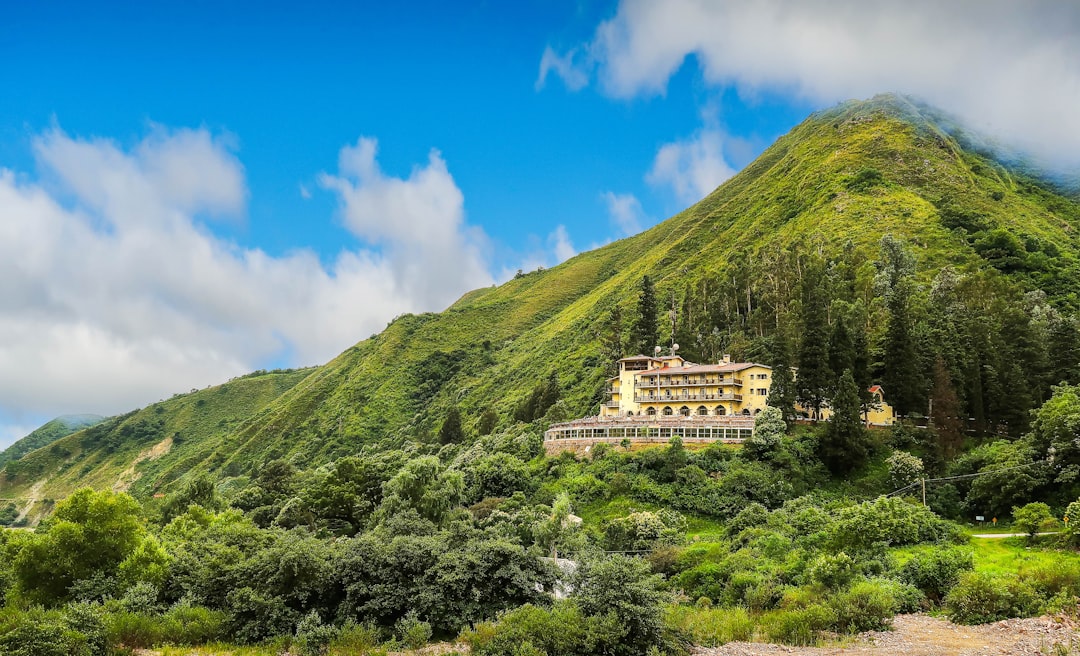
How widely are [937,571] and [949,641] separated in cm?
735

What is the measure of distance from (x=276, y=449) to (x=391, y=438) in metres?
31.3

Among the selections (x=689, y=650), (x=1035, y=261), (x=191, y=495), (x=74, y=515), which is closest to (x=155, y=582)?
(x=74, y=515)

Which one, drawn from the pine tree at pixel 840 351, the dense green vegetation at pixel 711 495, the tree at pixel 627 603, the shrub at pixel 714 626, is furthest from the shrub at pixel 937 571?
the pine tree at pixel 840 351

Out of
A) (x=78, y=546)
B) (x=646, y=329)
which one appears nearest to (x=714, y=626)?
(x=78, y=546)

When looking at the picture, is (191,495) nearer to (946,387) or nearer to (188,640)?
(188,640)

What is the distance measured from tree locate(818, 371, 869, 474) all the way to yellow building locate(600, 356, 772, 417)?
35.8 ft

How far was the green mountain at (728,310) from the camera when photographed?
7594 cm

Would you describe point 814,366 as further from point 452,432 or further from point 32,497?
point 32,497

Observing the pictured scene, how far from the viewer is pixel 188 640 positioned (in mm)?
30094

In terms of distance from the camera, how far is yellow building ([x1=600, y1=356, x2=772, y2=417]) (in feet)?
212

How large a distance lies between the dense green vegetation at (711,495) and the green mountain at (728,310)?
75cm

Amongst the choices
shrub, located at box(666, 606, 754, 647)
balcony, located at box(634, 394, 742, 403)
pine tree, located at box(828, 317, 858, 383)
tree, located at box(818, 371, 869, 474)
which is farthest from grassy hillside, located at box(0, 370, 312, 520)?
shrub, located at box(666, 606, 754, 647)

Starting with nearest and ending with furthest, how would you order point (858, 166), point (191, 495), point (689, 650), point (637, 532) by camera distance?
1. point (689, 650)
2. point (637, 532)
3. point (191, 495)
4. point (858, 166)

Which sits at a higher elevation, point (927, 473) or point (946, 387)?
point (946, 387)
